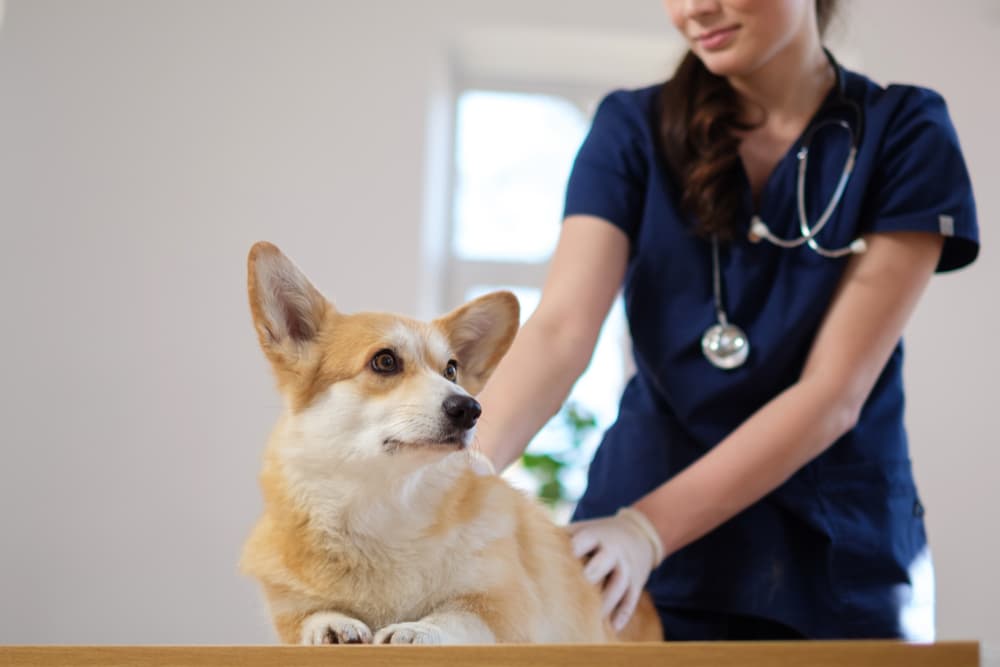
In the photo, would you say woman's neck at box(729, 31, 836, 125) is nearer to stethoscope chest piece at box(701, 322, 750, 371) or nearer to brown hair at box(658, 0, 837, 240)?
brown hair at box(658, 0, 837, 240)

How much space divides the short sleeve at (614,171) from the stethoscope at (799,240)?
0.44 feet

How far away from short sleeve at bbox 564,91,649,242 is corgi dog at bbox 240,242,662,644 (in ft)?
1.41

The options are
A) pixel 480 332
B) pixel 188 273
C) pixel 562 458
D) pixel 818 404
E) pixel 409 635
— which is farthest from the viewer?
pixel 562 458

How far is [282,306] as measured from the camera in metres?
0.89

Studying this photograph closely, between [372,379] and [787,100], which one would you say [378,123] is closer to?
[787,100]

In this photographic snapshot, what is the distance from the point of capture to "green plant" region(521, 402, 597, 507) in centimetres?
302

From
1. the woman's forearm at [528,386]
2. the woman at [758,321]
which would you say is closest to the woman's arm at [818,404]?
the woman at [758,321]

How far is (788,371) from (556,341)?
33 centimetres

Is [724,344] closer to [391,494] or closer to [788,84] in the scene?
[788,84]

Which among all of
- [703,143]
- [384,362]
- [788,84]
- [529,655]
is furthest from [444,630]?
[788,84]

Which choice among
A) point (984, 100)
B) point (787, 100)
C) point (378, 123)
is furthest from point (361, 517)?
point (984, 100)

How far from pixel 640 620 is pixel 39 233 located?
8.08ft

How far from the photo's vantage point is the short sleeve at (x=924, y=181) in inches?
48.8

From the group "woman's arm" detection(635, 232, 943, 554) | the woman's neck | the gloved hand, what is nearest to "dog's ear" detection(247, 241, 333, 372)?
the gloved hand
